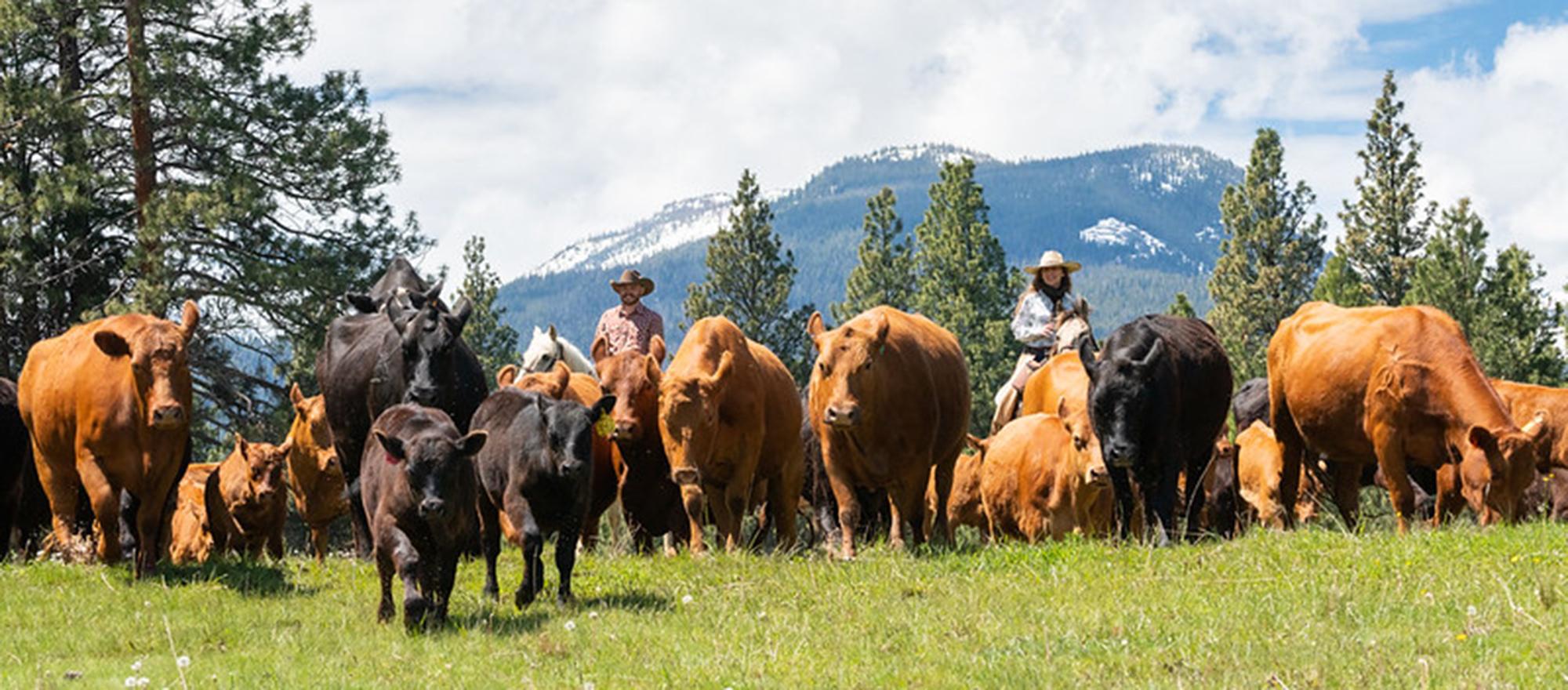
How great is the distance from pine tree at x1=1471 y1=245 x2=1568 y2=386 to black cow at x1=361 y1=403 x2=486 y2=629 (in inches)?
1742

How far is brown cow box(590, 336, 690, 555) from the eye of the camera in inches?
527

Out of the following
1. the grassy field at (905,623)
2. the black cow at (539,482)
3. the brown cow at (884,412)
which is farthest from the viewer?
the brown cow at (884,412)

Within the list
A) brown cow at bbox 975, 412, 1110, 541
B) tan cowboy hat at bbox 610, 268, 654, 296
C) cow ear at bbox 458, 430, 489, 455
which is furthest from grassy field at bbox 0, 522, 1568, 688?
tan cowboy hat at bbox 610, 268, 654, 296

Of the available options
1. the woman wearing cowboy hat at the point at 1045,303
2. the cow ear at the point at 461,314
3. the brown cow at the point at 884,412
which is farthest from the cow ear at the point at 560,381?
the woman wearing cowboy hat at the point at 1045,303

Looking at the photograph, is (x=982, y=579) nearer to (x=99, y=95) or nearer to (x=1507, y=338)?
(x=99, y=95)

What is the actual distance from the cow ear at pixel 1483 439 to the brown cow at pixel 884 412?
4.12 metres

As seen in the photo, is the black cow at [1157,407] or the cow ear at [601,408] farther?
the black cow at [1157,407]

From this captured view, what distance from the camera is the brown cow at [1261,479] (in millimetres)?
20562

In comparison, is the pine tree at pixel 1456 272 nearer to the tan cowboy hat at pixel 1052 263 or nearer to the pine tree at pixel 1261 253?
the pine tree at pixel 1261 253

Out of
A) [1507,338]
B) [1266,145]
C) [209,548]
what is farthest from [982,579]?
[1266,145]

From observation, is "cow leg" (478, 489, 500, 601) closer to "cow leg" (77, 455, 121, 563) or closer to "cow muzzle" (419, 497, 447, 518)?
"cow muzzle" (419, 497, 447, 518)

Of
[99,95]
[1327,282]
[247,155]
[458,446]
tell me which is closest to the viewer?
[458,446]

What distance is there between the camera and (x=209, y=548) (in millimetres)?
18203

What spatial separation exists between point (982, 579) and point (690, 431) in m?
3.10
